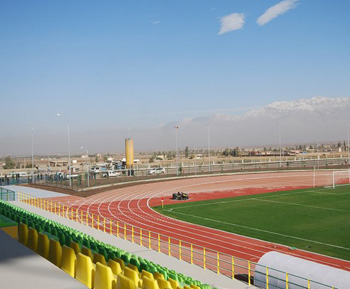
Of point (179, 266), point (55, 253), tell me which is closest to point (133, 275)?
point (55, 253)

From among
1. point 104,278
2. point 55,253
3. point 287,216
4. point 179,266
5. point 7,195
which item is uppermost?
point 104,278

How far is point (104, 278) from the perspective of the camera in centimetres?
693

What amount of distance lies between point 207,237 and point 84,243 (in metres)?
12.0

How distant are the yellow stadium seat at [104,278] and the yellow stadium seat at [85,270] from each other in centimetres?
65

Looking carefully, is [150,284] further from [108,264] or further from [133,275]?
[108,264]

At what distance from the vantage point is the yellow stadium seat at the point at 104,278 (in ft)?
22.5

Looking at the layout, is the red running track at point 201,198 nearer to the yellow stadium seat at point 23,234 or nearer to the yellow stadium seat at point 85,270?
the yellow stadium seat at point 23,234

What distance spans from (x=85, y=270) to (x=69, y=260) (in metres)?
0.80

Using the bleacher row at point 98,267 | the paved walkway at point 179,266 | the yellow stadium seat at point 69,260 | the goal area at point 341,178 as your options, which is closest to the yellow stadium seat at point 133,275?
the bleacher row at point 98,267

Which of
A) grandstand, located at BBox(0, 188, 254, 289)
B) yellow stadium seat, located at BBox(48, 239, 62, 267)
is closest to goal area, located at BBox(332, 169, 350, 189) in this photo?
grandstand, located at BBox(0, 188, 254, 289)

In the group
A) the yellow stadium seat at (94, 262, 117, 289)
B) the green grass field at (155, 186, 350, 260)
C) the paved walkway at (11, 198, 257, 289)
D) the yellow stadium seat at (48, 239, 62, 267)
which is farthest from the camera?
the green grass field at (155, 186, 350, 260)

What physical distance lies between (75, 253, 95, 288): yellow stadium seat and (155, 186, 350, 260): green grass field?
50.9 ft

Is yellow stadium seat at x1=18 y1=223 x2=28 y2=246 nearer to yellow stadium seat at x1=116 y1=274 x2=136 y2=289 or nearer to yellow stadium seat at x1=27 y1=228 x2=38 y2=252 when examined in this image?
yellow stadium seat at x1=27 y1=228 x2=38 y2=252

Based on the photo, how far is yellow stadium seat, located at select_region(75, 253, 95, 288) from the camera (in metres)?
7.73
